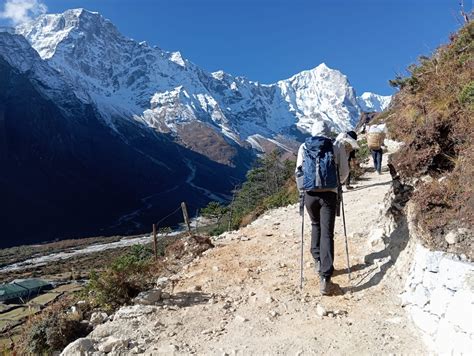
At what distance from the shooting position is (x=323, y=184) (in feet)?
18.9

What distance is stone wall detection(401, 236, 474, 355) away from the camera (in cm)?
403

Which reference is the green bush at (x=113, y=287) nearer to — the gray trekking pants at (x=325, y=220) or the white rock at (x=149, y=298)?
the white rock at (x=149, y=298)

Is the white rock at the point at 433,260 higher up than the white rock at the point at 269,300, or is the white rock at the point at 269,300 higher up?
the white rock at the point at 433,260

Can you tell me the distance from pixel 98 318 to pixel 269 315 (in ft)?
7.95

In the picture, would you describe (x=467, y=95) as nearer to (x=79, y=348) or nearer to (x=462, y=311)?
(x=462, y=311)

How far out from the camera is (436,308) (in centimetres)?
453

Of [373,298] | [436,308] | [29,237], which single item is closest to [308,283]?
[373,298]

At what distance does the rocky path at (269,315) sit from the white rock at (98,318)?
26 cm

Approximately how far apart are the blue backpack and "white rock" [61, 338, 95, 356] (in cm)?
342

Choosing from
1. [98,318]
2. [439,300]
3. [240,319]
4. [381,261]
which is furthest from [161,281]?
[439,300]

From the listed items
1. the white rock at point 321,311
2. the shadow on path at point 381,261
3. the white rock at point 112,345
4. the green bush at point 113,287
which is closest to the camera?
the white rock at point 112,345

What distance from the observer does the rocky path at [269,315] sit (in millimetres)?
4816

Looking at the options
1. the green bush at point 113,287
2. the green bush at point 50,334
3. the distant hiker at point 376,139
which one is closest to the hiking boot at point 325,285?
the green bush at point 113,287

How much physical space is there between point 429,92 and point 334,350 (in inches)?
225
